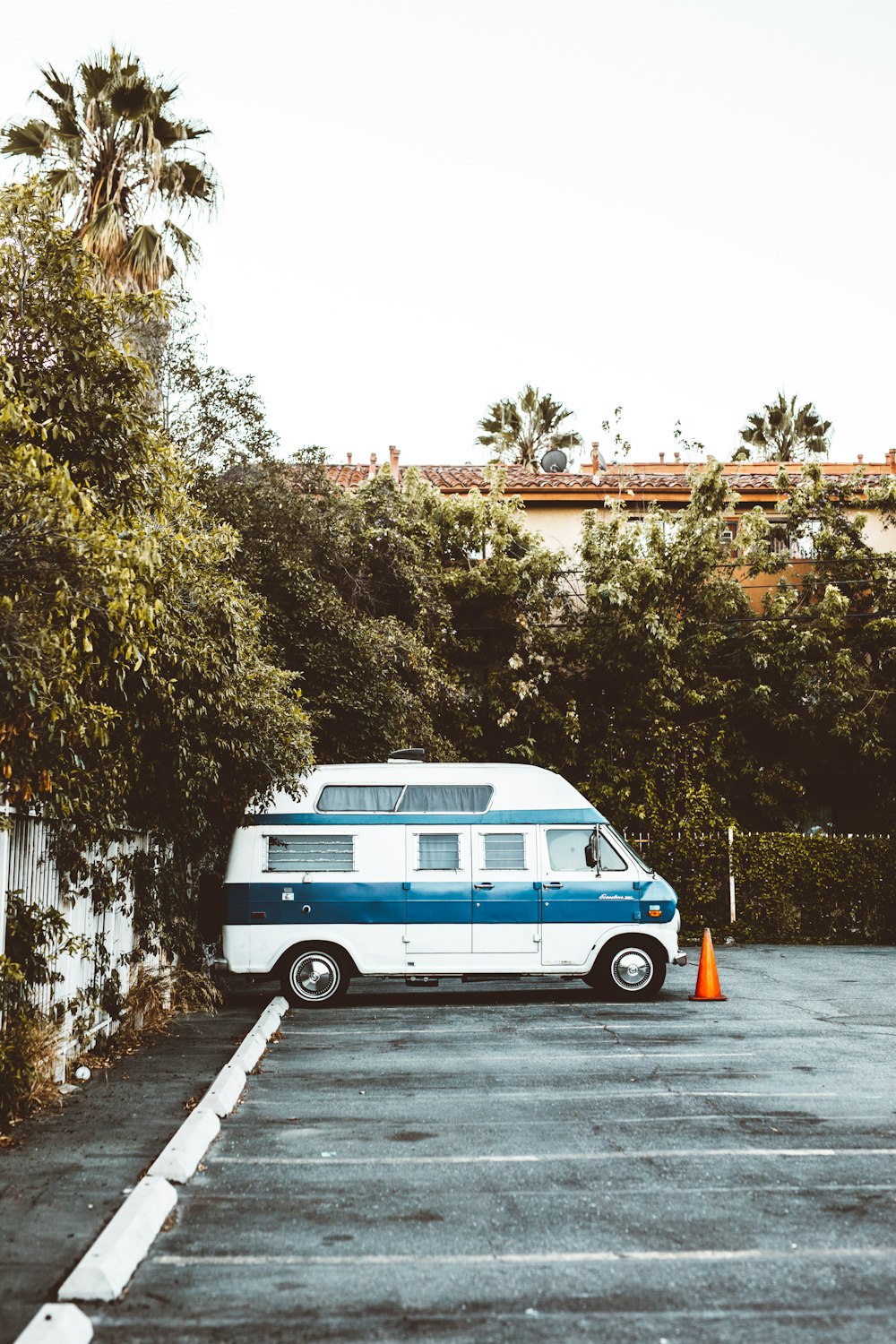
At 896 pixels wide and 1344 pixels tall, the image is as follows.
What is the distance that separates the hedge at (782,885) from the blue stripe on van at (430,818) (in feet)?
31.0

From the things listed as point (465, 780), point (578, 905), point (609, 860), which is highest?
point (465, 780)

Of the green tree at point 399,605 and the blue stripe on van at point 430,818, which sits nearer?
the blue stripe on van at point 430,818

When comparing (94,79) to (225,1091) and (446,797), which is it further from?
(225,1091)

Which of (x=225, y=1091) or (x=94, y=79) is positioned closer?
(x=225, y=1091)

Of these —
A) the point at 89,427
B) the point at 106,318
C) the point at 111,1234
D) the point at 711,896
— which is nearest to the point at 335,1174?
the point at 111,1234

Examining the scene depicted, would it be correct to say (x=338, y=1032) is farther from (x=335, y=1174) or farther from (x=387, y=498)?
(x=387, y=498)

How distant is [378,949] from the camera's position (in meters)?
14.5

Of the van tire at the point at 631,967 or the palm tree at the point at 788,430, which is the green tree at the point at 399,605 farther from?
the palm tree at the point at 788,430

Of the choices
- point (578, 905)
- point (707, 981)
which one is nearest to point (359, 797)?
point (578, 905)

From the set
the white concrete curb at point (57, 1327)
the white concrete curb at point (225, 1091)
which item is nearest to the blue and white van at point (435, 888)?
the white concrete curb at point (225, 1091)

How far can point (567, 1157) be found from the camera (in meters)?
7.32

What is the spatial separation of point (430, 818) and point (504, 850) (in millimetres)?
945

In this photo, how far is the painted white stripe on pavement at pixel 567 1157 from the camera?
720 centimetres

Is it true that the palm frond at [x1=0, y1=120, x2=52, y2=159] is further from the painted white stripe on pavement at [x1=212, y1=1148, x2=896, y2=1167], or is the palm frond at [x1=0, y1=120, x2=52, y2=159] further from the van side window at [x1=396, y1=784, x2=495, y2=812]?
the painted white stripe on pavement at [x1=212, y1=1148, x2=896, y2=1167]
